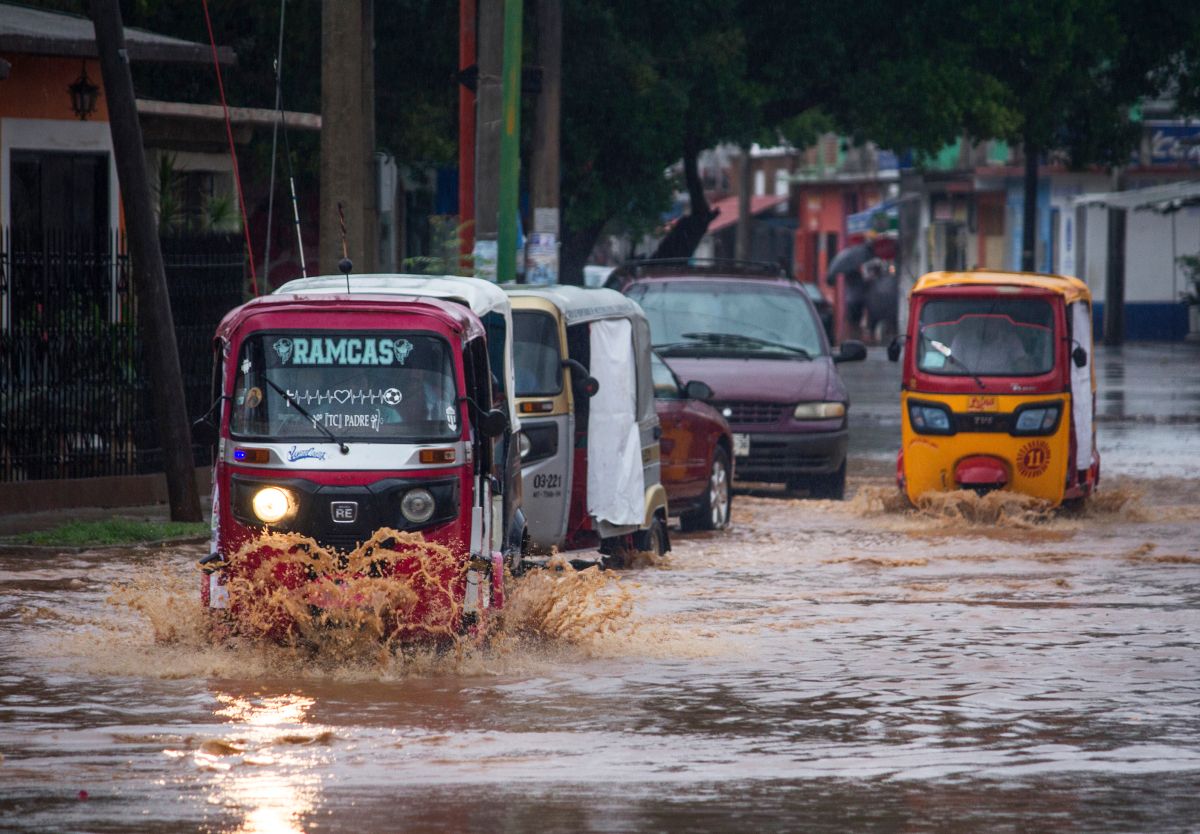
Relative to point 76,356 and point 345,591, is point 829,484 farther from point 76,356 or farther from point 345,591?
point 345,591

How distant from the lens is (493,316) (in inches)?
500

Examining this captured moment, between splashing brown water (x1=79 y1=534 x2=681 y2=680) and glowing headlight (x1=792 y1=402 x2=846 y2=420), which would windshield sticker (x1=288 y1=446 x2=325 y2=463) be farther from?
glowing headlight (x1=792 y1=402 x2=846 y2=420)

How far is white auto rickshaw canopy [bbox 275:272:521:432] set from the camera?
39.1ft

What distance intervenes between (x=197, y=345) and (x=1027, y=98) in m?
16.8

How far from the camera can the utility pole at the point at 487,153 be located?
2000 cm

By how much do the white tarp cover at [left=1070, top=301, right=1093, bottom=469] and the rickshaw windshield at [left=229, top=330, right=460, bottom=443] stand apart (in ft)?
29.2

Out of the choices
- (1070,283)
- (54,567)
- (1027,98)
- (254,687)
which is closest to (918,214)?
(1027,98)

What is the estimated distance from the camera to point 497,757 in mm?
8984

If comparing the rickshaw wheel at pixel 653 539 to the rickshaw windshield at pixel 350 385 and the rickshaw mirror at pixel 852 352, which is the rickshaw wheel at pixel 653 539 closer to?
the rickshaw windshield at pixel 350 385

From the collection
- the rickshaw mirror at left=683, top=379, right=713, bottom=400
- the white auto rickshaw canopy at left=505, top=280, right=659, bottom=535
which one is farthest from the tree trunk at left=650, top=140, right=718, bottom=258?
the white auto rickshaw canopy at left=505, top=280, right=659, bottom=535

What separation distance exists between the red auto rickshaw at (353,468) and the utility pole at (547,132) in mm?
11872

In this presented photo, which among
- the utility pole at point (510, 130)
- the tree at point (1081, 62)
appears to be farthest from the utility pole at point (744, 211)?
the utility pole at point (510, 130)

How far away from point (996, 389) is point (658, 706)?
931 cm

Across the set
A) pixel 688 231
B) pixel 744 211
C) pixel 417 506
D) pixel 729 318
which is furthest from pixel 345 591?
pixel 744 211
